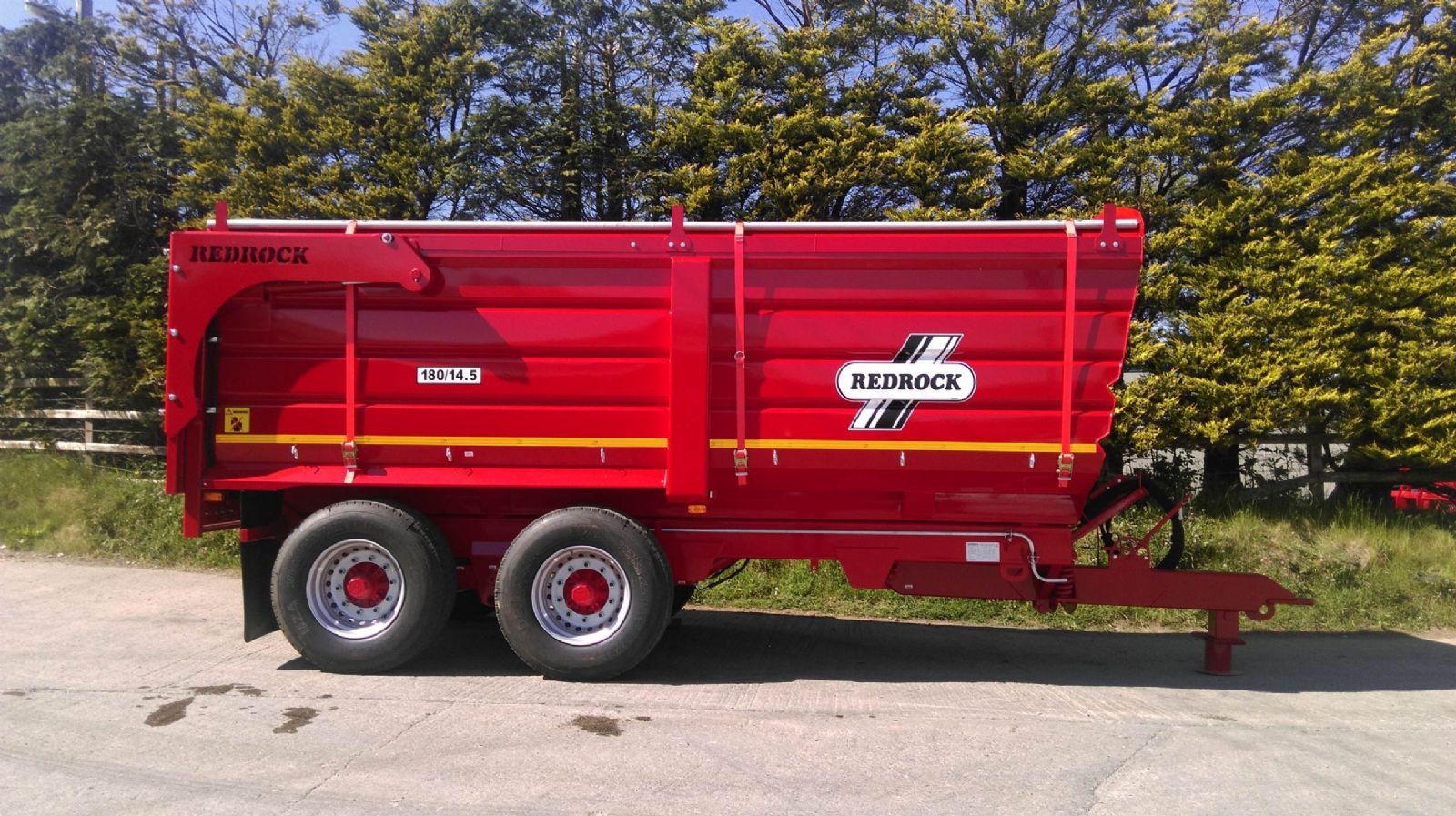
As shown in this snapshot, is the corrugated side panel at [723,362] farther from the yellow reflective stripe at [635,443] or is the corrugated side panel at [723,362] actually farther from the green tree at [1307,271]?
the green tree at [1307,271]

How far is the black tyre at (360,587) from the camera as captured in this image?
5926 mm

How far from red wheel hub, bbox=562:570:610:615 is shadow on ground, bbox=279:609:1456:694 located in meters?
0.49

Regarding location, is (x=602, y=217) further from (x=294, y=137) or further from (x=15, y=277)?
(x=15, y=277)

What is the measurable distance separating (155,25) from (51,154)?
407 centimetres

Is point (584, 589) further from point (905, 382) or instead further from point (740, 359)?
point (905, 382)

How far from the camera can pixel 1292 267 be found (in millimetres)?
8906

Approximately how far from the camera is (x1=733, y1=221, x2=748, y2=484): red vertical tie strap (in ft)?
19.0

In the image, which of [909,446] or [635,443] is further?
[635,443]

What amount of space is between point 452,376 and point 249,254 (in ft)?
4.44

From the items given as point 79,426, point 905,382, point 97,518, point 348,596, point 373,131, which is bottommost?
point 348,596

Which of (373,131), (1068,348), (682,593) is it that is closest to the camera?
(1068,348)

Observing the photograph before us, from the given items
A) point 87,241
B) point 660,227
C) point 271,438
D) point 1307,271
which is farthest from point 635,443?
point 87,241

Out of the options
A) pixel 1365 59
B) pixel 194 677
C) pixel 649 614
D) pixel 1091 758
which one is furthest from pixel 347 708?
pixel 1365 59

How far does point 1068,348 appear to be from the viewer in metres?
5.71
